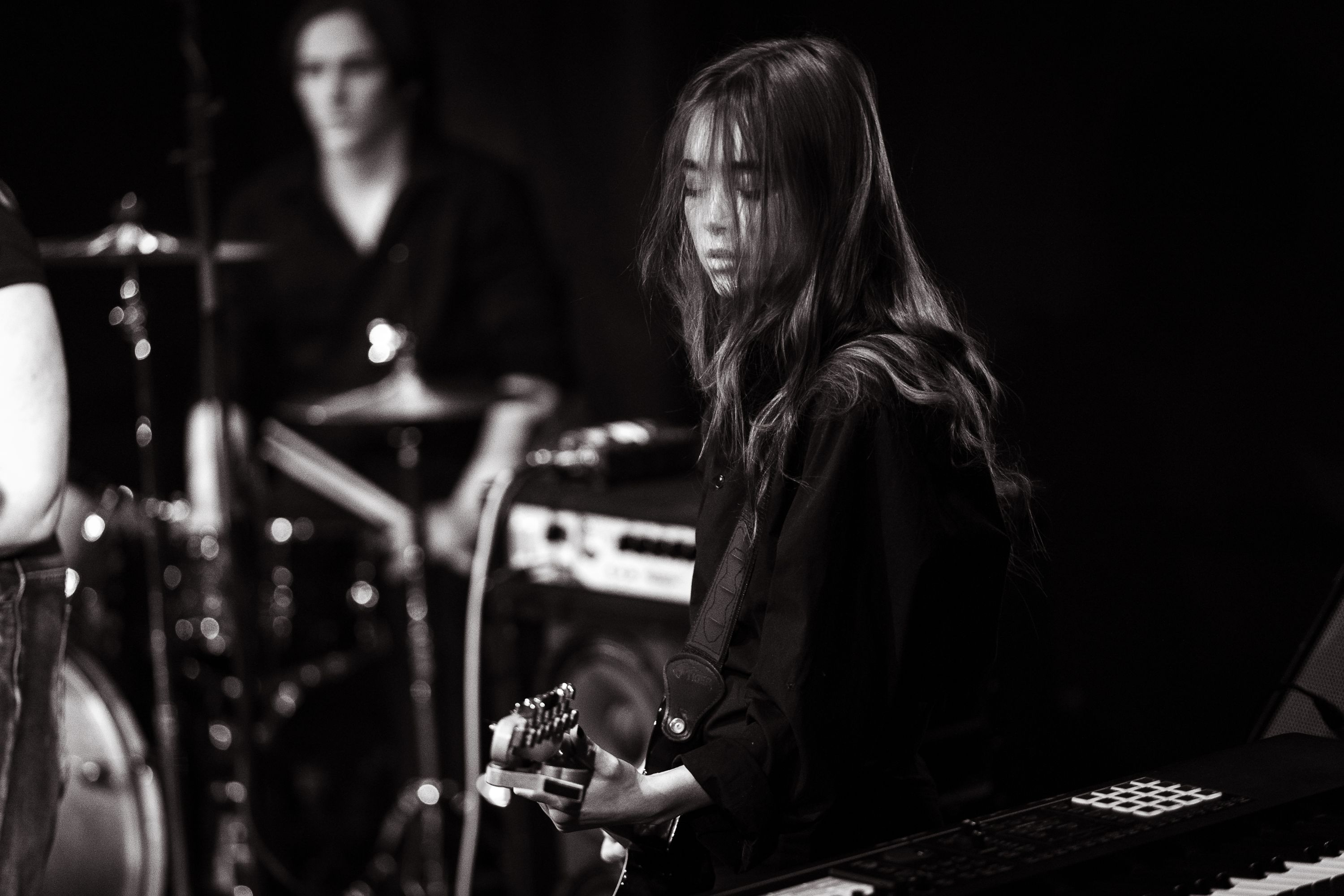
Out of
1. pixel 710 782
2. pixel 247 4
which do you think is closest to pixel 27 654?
pixel 710 782

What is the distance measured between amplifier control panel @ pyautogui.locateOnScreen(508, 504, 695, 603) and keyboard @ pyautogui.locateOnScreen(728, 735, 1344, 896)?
1535mm

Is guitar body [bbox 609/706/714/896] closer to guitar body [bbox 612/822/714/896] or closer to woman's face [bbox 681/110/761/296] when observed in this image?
guitar body [bbox 612/822/714/896]

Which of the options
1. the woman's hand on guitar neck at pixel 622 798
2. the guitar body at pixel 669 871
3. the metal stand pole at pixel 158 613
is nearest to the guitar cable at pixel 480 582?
the metal stand pole at pixel 158 613

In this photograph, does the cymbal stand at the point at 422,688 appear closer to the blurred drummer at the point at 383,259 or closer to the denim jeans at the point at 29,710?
the blurred drummer at the point at 383,259

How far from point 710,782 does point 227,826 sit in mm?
3170

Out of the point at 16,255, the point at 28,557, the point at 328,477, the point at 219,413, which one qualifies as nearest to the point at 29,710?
the point at 28,557

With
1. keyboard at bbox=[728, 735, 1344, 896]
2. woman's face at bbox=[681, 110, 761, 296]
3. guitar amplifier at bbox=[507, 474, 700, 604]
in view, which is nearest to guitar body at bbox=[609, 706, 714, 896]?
keyboard at bbox=[728, 735, 1344, 896]

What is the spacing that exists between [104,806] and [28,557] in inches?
81.6

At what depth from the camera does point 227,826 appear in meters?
4.20

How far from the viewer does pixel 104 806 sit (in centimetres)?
386

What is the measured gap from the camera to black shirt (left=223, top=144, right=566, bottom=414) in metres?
4.43

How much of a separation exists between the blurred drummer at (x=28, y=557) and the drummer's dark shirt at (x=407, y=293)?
7.51 feet

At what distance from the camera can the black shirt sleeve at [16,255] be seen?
201cm

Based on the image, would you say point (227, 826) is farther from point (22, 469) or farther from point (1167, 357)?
point (1167, 357)
